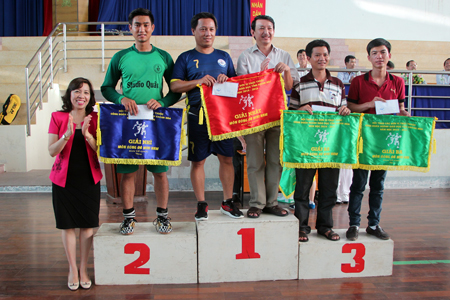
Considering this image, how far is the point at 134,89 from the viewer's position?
2482mm

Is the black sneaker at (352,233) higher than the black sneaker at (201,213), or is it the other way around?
the black sneaker at (201,213)

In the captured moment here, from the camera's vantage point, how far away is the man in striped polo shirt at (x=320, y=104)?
256 cm

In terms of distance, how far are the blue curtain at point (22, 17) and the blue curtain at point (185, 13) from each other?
2.07 metres

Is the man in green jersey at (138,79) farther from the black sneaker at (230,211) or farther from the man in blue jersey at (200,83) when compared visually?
A: the black sneaker at (230,211)

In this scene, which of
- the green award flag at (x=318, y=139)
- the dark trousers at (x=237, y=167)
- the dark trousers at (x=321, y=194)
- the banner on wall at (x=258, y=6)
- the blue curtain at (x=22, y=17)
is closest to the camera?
the green award flag at (x=318, y=139)

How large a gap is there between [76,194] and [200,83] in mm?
1088

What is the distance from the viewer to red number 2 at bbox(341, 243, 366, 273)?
2.52 metres

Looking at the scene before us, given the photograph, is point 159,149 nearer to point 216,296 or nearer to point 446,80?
point 216,296

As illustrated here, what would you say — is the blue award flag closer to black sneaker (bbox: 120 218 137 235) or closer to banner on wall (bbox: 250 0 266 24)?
black sneaker (bbox: 120 218 137 235)

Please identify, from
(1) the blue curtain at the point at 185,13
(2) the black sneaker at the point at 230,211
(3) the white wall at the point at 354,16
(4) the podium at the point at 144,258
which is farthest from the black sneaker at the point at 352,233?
(1) the blue curtain at the point at 185,13

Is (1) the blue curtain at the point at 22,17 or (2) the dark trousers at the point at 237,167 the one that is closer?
(2) the dark trousers at the point at 237,167

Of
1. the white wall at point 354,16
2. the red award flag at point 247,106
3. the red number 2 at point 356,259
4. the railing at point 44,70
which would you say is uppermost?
the white wall at point 354,16

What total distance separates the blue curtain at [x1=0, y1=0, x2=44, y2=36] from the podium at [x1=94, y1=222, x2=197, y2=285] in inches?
375

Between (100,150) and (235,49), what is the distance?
7056 mm
